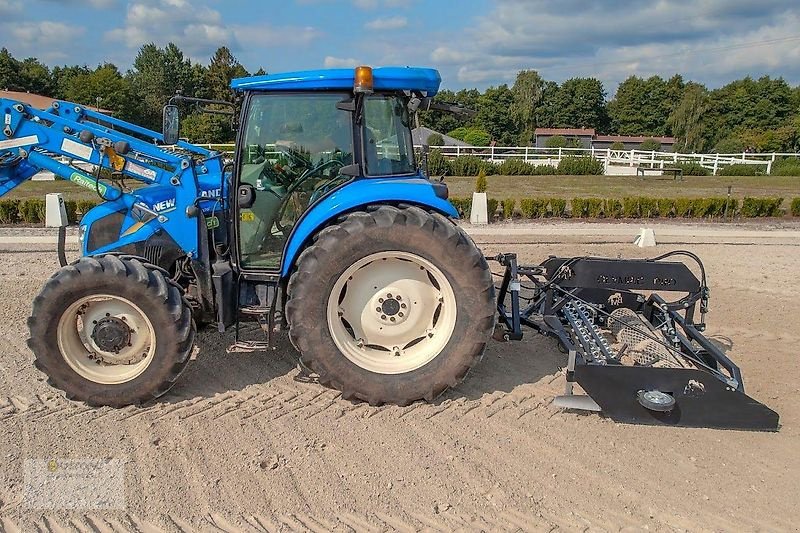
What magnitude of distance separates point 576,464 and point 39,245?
32.1ft

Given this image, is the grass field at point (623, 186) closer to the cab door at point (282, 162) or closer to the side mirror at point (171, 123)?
the cab door at point (282, 162)

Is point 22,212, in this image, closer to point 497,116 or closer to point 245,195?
point 245,195

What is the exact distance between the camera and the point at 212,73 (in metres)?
68.2

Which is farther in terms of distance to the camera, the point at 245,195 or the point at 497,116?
the point at 497,116

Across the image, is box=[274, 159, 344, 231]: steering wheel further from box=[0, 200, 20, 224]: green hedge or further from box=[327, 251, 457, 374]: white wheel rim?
box=[0, 200, 20, 224]: green hedge

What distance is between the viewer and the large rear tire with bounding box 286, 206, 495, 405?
418 cm

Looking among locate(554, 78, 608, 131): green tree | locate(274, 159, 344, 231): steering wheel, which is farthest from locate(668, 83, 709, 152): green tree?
locate(274, 159, 344, 231): steering wheel

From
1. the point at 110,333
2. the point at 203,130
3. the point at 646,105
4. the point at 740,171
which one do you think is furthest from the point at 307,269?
the point at 646,105

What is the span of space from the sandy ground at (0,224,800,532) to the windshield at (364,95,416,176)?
5.64ft

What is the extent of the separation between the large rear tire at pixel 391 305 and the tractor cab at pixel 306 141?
1.44 feet

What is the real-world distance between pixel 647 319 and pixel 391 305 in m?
2.37

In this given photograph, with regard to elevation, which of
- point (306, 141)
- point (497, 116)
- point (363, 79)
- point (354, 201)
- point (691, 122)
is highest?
point (497, 116)

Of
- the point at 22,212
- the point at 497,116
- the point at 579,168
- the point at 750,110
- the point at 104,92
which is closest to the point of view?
the point at 22,212

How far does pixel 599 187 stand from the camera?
78.3 ft
